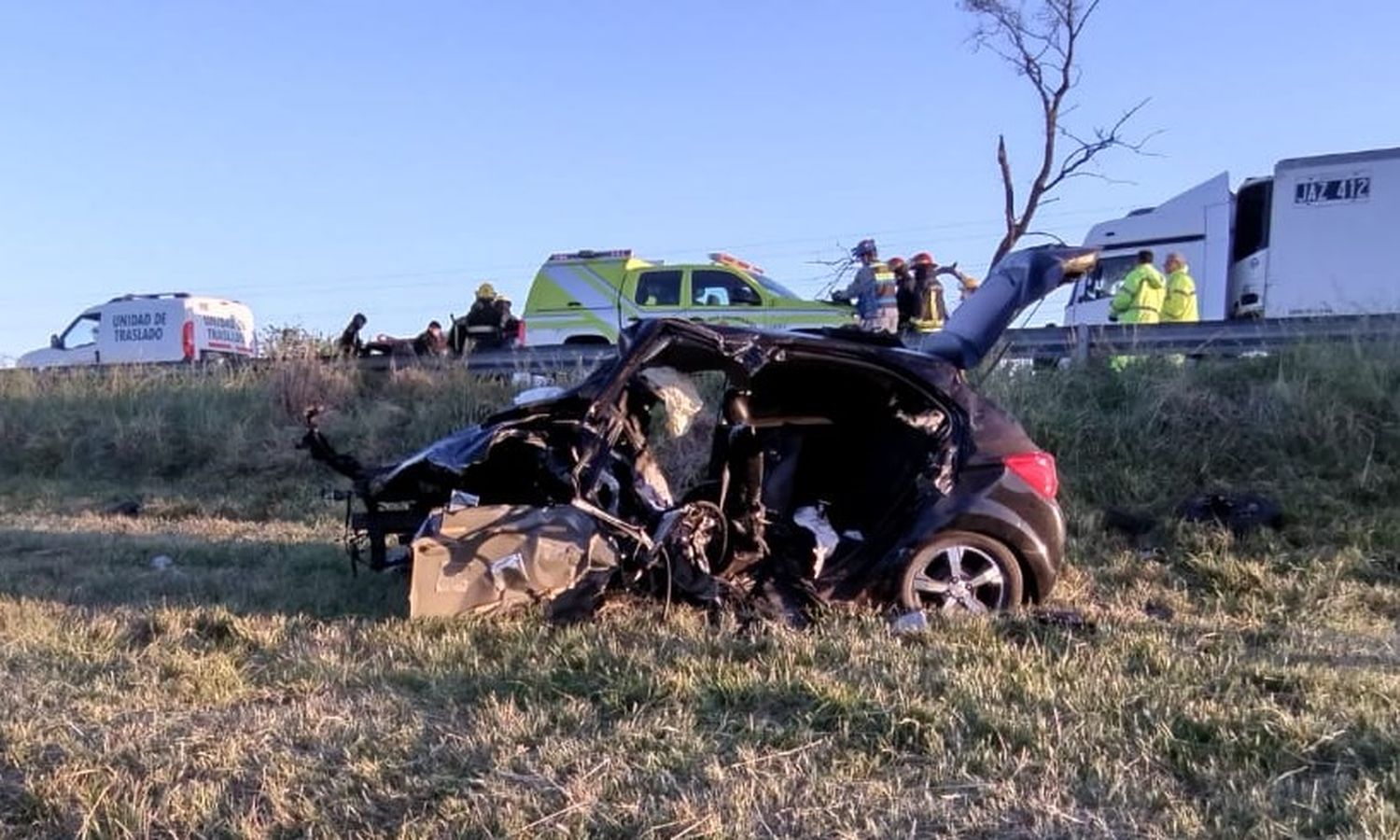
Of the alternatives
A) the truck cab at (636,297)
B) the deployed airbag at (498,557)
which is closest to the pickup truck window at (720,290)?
the truck cab at (636,297)

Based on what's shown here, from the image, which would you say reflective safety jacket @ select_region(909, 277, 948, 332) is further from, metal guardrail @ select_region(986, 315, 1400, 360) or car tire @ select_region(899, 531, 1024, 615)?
car tire @ select_region(899, 531, 1024, 615)

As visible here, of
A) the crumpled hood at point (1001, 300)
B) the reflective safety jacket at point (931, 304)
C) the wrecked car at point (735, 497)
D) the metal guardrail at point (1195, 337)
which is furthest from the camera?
the reflective safety jacket at point (931, 304)

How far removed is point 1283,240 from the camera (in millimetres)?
17562

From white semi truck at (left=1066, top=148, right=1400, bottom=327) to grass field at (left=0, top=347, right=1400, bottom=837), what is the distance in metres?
10.5

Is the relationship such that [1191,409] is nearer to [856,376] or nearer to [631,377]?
[856,376]

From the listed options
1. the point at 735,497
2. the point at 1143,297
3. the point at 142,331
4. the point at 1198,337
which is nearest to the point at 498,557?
the point at 735,497

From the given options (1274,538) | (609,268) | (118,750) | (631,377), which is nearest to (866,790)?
(118,750)

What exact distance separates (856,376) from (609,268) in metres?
11.1

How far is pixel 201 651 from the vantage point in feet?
16.0

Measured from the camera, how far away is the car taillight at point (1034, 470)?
5.66 m

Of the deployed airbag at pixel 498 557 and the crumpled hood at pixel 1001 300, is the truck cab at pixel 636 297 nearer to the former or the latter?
the crumpled hood at pixel 1001 300

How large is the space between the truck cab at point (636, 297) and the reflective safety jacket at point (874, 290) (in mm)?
393

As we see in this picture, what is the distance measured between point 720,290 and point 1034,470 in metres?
10.7

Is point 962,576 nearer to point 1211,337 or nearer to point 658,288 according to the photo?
point 1211,337
